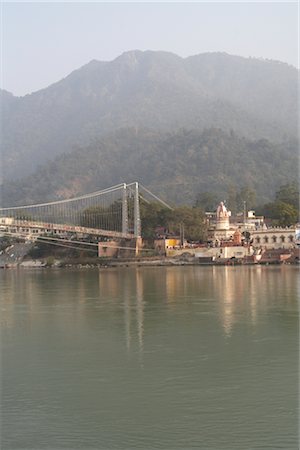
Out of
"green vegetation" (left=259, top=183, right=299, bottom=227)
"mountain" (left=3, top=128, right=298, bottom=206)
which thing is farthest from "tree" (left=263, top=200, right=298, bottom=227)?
"mountain" (left=3, top=128, right=298, bottom=206)

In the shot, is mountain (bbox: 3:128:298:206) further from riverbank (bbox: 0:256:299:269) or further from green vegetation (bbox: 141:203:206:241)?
riverbank (bbox: 0:256:299:269)

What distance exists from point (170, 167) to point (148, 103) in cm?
4956

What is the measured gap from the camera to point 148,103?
12738 cm

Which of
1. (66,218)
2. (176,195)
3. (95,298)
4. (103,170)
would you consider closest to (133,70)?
(103,170)

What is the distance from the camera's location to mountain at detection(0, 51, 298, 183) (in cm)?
10981

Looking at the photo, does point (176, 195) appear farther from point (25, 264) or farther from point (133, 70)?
point (133, 70)

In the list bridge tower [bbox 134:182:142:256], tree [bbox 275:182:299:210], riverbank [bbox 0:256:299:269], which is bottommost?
riverbank [bbox 0:256:299:269]

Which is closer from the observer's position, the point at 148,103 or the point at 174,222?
the point at 174,222

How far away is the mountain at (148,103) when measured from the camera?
110 meters

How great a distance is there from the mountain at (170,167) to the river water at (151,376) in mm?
52416

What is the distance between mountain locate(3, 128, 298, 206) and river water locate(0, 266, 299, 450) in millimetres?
52416

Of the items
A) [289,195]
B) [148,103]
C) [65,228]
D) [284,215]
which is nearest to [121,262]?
[65,228]

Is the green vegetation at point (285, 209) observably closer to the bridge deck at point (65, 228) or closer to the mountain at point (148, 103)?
the bridge deck at point (65, 228)

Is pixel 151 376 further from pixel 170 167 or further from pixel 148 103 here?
pixel 148 103
